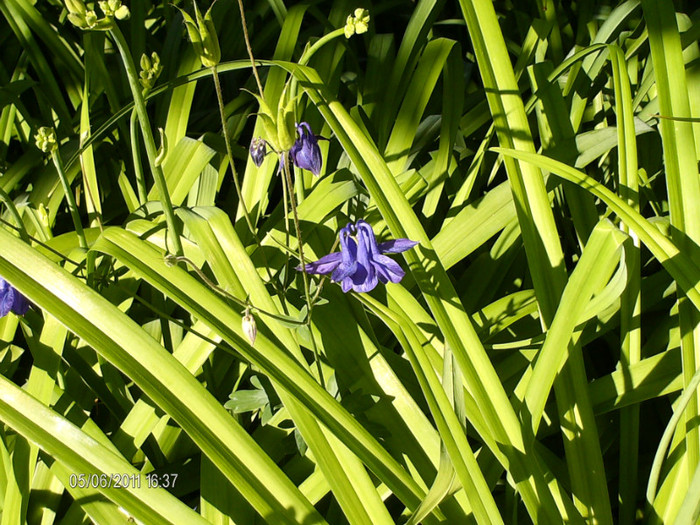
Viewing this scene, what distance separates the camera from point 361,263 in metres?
1.04

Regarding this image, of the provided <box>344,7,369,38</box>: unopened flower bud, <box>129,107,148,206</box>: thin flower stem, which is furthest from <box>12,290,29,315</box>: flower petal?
<box>344,7,369,38</box>: unopened flower bud

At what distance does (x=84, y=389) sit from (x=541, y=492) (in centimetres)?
107

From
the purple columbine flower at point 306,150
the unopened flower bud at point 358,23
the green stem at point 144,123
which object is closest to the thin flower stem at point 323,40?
the unopened flower bud at point 358,23

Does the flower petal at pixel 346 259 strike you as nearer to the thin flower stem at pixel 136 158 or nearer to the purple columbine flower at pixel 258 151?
the purple columbine flower at pixel 258 151

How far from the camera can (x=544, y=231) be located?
121 cm

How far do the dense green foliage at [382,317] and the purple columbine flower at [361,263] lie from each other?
86 mm

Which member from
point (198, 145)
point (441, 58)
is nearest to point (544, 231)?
point (441, 58)

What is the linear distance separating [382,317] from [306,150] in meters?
0.42

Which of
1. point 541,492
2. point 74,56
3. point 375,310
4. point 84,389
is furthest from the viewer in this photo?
point 74,56

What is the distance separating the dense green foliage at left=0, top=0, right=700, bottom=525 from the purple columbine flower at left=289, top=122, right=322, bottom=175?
81mm

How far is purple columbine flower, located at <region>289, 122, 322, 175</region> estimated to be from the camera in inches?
50.5

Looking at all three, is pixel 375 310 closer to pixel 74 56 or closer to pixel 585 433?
pixel 585 433

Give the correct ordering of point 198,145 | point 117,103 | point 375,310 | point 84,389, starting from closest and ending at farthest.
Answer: point 375,310, point 84,389, point 198,145, point 117,103
